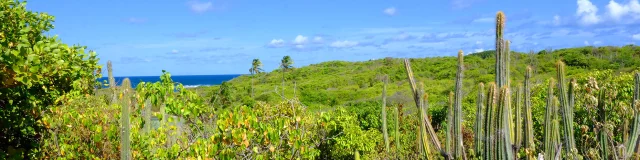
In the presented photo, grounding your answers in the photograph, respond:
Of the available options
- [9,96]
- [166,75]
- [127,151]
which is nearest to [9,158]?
[9,96]

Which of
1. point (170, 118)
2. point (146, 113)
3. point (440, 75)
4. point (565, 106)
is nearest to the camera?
point (170, 118)

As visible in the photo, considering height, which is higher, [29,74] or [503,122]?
[29,74]

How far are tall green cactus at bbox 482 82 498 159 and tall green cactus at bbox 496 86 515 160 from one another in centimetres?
5

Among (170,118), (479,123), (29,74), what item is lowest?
(479,123)

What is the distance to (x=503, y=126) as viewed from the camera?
5180 millimetres

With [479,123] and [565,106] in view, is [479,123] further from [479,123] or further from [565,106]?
[565,106]

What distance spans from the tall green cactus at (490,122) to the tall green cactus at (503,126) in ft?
0.17

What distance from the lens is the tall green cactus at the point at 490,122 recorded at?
5.16 m

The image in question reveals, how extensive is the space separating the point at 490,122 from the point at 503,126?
0.39 ft

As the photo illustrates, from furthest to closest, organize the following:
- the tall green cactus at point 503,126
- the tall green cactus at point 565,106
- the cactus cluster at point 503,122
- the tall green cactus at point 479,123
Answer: the tall green cactus at point 565,106
the tall green cactus at point 479,123
the cactus cluster at point 503,122
the tall green cactus at point 503,126

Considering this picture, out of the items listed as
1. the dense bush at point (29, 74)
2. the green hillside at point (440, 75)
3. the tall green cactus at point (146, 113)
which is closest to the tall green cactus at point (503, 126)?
the tall green cactus at point (146, 113)

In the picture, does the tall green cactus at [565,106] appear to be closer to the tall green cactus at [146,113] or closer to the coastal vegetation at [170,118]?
the coastal vegetation at [170,118]

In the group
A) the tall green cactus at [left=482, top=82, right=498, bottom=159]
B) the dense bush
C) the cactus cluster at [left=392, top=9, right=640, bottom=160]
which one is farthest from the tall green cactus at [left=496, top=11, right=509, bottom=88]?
the dense bush

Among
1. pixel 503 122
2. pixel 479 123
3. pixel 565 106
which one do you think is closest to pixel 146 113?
pixel 479 123
